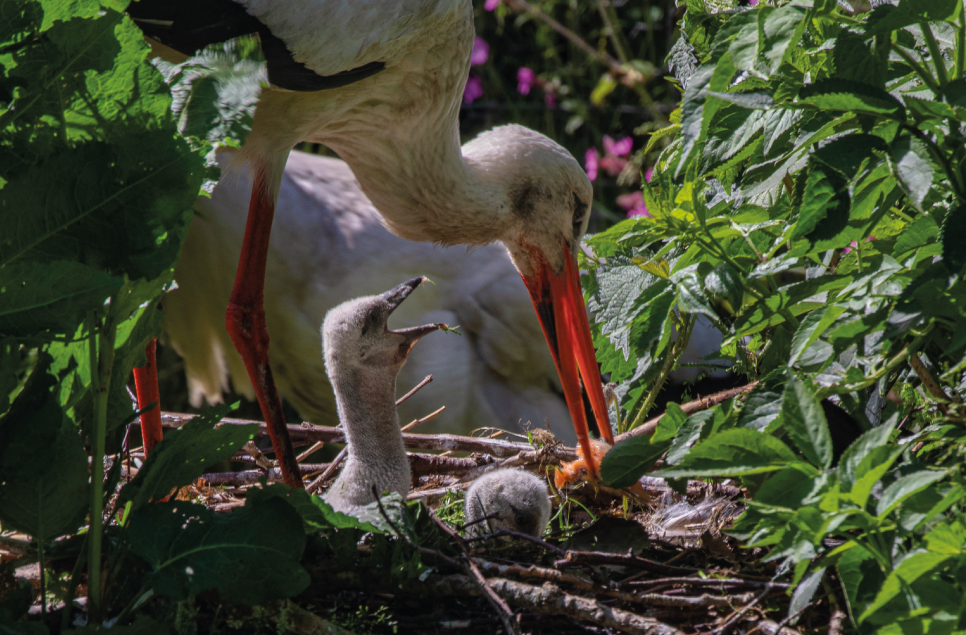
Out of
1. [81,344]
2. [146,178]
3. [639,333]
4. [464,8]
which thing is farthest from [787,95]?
[464,8]

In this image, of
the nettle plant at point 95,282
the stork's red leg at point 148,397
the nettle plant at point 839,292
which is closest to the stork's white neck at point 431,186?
the stork's red leg at point 148,397

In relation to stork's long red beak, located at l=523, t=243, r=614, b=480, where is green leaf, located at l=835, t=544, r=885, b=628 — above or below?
below

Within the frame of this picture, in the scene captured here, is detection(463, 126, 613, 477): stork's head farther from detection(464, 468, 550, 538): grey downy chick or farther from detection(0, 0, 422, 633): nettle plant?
detection(0, 0, 422, 633): nettle plant

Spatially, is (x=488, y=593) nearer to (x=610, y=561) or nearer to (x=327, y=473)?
(x=610, y=561)

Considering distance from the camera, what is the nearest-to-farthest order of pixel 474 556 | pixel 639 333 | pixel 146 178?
pixel 146 178, pixel 639 333, pixel 474 556

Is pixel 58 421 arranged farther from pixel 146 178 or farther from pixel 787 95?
pixel 787 95

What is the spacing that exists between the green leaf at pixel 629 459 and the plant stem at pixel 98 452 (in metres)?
0.62

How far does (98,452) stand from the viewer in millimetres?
978

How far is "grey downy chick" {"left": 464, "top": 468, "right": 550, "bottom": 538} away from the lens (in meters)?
1.54

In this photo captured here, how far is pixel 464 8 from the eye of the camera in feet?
6.66

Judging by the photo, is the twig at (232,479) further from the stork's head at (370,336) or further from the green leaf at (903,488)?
the green leaf at (903,488)

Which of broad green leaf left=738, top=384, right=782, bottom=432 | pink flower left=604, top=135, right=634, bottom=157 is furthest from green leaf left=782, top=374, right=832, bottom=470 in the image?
pink flower left=604, top=135, right=634, bottom=157

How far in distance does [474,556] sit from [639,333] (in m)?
0.40

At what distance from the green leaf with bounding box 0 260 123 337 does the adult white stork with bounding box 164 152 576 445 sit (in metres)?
2.32
